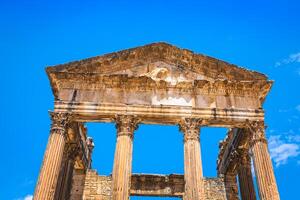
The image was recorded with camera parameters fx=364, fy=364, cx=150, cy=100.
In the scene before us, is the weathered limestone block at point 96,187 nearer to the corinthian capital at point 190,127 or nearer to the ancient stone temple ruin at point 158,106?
the ancient stone temple ruin at point 158,106

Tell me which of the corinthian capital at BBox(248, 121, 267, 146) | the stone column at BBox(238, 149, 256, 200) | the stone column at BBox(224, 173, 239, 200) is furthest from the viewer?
the stone column at BBox(224, 173, 239, 200)

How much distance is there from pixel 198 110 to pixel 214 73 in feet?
7.56

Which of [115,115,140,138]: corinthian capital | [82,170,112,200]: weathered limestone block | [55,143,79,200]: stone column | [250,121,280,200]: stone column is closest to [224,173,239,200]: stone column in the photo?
[250,121,280,200]: stone column

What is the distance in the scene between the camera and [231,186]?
1997 centimetres

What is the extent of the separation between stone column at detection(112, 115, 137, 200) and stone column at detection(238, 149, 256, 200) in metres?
6.21

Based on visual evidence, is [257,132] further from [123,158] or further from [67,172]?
[67,172]

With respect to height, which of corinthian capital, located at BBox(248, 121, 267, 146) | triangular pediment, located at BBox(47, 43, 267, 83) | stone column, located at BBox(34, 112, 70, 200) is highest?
triangular pediment, located at BBox(47, 43, 267, 83)

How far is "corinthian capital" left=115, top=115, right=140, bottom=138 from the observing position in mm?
15273

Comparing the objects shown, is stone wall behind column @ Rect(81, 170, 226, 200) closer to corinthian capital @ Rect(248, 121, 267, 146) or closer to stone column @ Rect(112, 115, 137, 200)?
corinthian capital @ Rect(248, 121, 267, 146)

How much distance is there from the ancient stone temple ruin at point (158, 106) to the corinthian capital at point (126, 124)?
42 millimetres

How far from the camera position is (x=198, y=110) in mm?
15930

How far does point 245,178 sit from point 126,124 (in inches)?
269

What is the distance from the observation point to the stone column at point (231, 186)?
1986 centimetres

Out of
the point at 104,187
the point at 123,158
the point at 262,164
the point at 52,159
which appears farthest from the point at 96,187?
the point at 262,164
